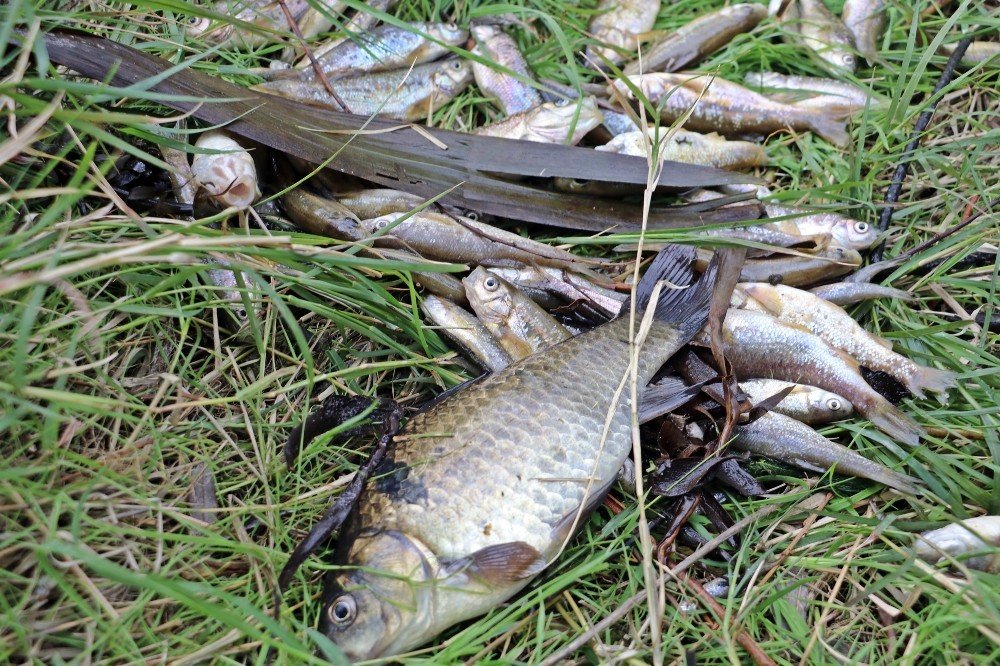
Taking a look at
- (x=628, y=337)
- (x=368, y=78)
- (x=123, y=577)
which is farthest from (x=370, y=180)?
(x=123, y=577)

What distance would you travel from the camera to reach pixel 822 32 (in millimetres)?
4152

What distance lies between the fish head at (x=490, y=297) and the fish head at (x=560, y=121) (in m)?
0.91

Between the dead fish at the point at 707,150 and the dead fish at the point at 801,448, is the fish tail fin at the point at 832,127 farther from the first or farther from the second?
the dead fish at the point at 801,448

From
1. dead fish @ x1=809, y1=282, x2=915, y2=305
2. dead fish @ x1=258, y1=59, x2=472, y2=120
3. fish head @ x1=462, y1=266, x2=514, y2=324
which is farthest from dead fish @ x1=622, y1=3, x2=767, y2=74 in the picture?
fish head @ x1=462, y1=266, x2=514, y2=324

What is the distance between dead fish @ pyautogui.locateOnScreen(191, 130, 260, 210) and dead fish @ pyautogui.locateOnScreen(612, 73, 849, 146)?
1988mm

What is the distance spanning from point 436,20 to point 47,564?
3297mm

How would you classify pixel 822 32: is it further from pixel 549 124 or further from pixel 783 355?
pixel 783 355

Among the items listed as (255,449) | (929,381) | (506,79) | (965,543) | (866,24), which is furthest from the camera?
(866,24)

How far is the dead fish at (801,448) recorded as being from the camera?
2.93 metres

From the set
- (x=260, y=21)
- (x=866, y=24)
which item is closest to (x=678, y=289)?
(x=866, y=24)

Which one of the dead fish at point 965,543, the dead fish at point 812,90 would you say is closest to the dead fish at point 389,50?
the dead fish at point 812,90

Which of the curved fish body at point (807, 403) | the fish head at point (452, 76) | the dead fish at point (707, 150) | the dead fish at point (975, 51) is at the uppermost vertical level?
the dead fish at point (975, 51)

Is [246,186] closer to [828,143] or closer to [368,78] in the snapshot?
[368,78]

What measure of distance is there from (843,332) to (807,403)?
41cm
